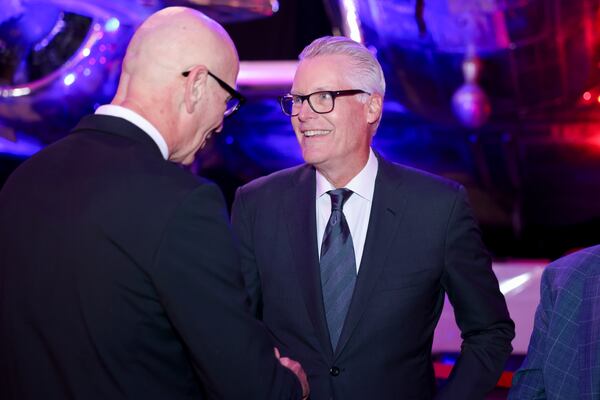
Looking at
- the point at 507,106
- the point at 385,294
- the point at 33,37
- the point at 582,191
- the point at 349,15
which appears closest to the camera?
the point at 385,294

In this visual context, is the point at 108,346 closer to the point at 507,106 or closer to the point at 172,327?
the point at 172,327

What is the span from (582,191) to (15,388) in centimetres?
547

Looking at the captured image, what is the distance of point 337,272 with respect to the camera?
2.12 m

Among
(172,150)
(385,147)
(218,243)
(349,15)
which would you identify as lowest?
(385,147)

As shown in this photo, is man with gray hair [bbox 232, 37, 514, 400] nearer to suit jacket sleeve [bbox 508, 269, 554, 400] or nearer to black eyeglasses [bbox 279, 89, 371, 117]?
black eyeglasses [bbox 279, 89, 371, 117]

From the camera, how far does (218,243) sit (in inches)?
58.9

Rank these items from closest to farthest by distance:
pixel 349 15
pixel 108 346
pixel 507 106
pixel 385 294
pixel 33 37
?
pixel 108 346, pixel 385 294, pixel 33 37, pixel 349 15, pixel 507 106

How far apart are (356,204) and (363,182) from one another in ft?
0.22

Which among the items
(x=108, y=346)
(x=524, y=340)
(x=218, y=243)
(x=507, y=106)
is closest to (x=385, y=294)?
(x=218, y=243)

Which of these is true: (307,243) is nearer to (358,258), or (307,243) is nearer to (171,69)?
(358,258)

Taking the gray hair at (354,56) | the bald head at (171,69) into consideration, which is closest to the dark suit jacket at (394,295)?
the gray hair at (354,56)

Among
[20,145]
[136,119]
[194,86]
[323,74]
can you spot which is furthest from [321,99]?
[20,145]

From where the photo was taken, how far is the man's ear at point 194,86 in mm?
1619

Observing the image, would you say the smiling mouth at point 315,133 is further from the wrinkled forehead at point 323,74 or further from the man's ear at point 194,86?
the man's ear at point 194,86
